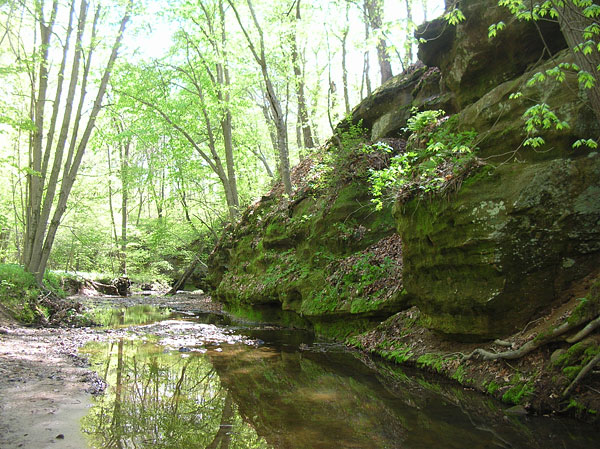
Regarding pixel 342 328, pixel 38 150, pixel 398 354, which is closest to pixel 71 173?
pixel 38 150

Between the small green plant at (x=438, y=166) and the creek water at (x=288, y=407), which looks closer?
the creek water at (x=288, y=407)

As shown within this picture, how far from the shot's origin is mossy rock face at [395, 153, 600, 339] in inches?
203

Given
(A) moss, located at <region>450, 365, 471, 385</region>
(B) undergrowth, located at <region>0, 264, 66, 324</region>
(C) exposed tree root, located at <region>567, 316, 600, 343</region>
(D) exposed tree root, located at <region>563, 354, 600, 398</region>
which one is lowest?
(A) moss, located at <region>450, 365, 471, 385</region>

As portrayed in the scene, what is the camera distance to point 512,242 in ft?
17.7

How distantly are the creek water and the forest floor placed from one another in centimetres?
18

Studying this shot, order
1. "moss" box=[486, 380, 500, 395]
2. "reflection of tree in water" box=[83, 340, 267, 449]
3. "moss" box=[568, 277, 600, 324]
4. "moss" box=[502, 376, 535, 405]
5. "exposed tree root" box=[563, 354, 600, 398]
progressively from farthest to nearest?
"moss" box=[486, 380, 500, 395] < "moss" box=[502, 376, 535, 405] < "moss" box=[568, 277, 600, 324] < "exposed tree root" box=[563, 354, 600, 398] < "reflection of tree in water" box=[83, 340, 267, 449]

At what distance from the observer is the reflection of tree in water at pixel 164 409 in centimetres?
355

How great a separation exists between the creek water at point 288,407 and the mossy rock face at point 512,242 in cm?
122

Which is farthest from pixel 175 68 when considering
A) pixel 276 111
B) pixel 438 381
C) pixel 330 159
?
pixel 438 381

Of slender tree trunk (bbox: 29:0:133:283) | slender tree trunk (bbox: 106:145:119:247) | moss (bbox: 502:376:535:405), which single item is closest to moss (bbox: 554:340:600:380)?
moss (bbox: 502:376:535:405)

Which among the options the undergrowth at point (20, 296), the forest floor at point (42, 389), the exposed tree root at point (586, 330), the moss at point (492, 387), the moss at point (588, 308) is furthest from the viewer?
the undergrowth at point (20, 296)

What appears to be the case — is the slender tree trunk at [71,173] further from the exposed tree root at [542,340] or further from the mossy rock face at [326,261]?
the exposed tree root at [542,340]

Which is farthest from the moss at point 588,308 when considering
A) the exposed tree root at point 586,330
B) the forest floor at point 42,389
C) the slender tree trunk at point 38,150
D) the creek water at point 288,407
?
the slender tree trunk at point 38,150

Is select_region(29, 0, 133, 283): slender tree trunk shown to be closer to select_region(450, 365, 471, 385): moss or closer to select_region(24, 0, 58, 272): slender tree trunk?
select_region(24, 0, 58, 272): slender tree trunk
